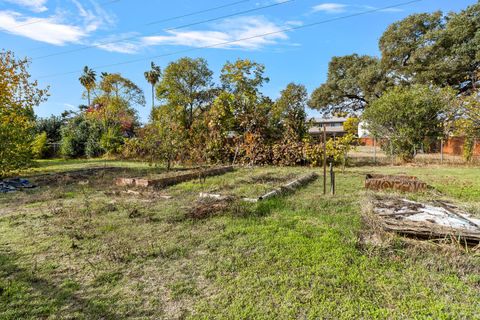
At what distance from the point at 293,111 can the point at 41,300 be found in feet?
39.3

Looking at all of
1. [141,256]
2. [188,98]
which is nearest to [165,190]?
[141,256]

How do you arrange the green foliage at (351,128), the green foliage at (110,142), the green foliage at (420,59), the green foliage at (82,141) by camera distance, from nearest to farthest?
the green foliage at (351,128), the green foliage at (420,59), the green foliage at (110,142), the green foliage at (82,141)

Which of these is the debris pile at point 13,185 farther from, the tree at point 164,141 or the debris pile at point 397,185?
the debris pile at point 397,185

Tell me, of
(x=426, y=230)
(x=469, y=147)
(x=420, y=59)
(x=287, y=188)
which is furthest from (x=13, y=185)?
(x=420, y=59)

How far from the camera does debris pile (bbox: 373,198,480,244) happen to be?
9.95 feet

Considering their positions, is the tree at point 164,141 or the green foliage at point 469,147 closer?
the tree at point 164,141

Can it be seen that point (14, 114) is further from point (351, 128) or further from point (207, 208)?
point (351, 128)

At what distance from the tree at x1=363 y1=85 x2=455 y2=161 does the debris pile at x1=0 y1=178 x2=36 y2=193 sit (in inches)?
Result: 590

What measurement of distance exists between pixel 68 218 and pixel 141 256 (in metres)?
2.24

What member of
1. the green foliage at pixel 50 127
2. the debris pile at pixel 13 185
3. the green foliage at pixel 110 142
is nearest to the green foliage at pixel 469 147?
the debris pile at pixel 13 185

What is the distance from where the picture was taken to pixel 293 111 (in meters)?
12.9

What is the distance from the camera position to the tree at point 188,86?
18516 millimetres

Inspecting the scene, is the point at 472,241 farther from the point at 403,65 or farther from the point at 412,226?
the point at 403,65

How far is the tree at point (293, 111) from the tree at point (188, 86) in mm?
7014
